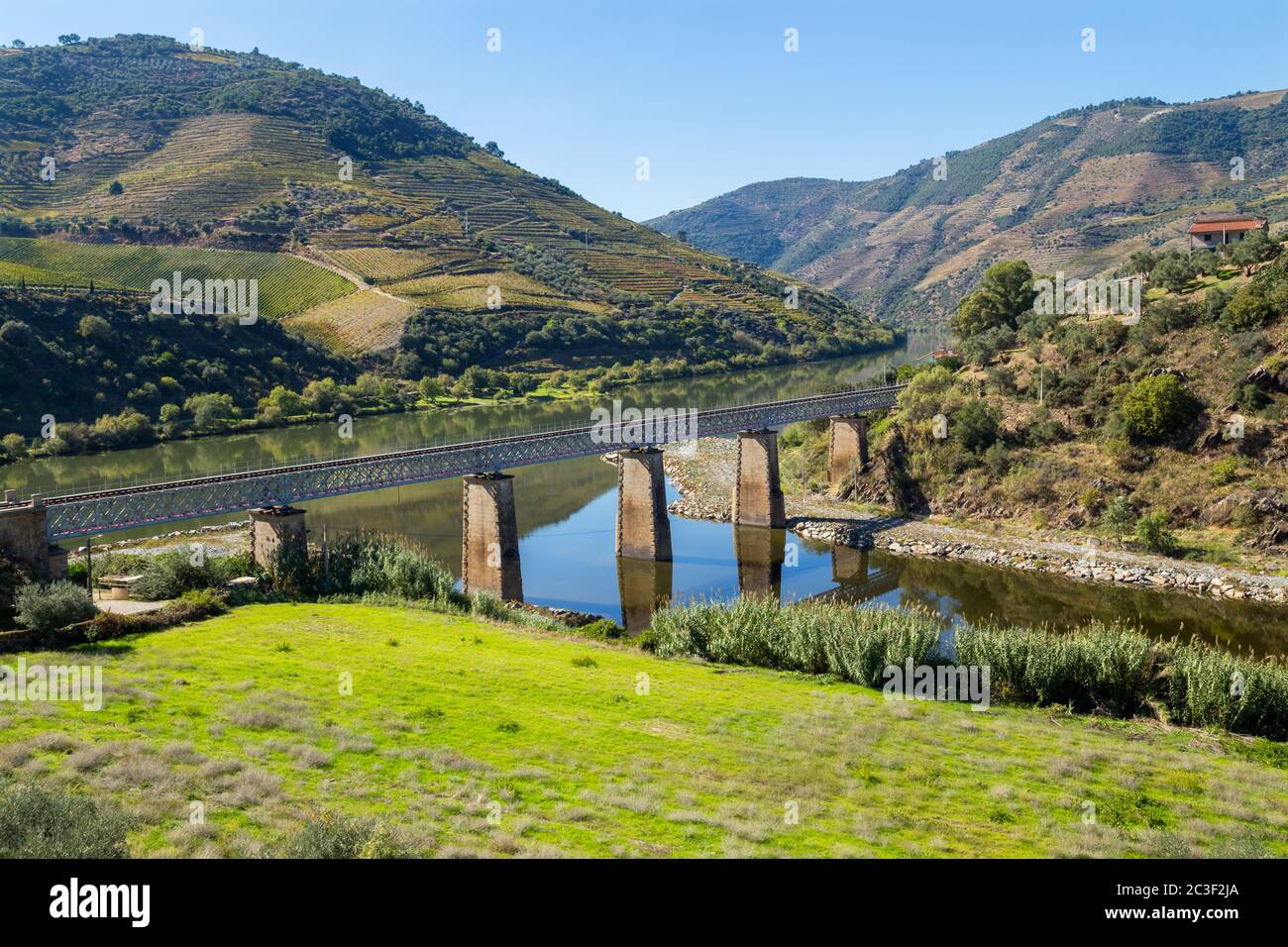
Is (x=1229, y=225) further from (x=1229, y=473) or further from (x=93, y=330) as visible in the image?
(x=93, y=330)

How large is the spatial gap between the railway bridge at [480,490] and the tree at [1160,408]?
1531cm

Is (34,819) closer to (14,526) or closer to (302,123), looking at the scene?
(14,526)

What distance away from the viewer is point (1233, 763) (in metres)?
18.6

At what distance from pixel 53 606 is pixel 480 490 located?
1676 centimetres

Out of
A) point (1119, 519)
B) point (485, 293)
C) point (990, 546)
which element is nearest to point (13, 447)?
point (990, 546)

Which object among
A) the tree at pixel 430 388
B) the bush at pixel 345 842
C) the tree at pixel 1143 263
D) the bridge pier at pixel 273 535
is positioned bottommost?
the bush at pixel 345 842

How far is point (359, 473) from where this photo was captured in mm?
38312

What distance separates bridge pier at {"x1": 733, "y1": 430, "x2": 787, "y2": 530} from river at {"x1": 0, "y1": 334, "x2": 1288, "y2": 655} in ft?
3.49

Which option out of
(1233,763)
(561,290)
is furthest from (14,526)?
(561,290)

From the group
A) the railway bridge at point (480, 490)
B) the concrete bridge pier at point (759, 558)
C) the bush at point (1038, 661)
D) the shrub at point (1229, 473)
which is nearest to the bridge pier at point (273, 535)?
the railway bridge at point (480, 490)

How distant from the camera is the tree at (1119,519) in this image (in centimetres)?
4281

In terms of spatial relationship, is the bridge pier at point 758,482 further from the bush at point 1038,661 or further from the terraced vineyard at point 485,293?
the terraced vineyard at point 485,293

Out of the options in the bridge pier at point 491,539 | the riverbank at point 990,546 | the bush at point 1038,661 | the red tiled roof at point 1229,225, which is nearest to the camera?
the bush at point 1038,661
